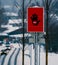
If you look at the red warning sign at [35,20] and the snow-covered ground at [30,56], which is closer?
A: the red warning sign at [35,20]

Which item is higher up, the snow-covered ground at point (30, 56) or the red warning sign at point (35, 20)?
the red warning sign at point (35, 20)

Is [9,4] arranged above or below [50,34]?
above

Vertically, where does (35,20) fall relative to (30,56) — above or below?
above

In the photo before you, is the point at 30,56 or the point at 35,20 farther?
the point at 30,56

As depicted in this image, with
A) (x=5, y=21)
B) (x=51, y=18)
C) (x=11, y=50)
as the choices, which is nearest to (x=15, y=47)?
(x=11, y=50)

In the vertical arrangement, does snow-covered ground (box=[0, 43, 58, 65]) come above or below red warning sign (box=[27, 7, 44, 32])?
below

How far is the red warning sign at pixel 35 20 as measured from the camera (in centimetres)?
482

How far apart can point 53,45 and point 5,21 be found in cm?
111

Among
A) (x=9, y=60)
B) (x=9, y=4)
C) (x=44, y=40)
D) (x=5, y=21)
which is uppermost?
(x=9, y=4)

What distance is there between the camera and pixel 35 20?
496cm

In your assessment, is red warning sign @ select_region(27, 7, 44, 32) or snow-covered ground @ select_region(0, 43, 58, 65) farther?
snow-covered ground @ select_region(0, 43, 58, 65)

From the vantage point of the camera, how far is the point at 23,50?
214 inches

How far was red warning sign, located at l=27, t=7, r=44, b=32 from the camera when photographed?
4823 millimetres

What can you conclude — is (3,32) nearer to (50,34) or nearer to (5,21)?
(5,21)
